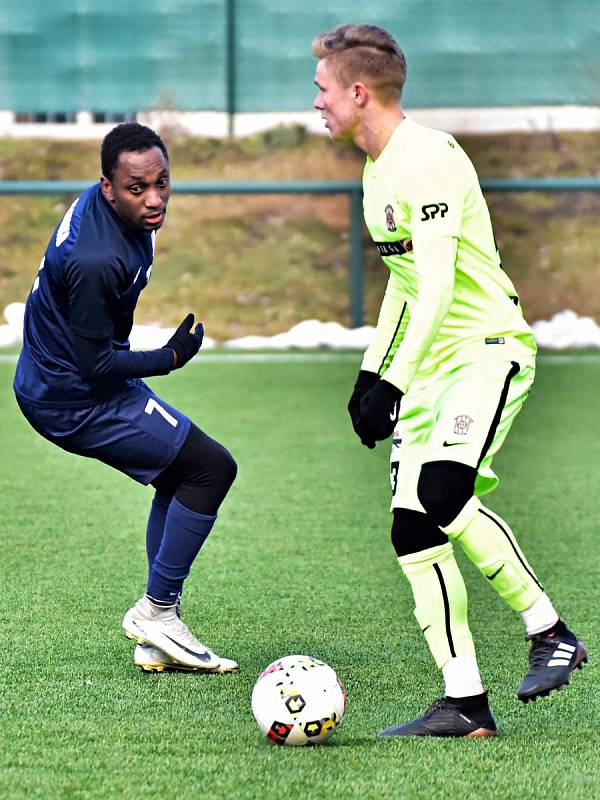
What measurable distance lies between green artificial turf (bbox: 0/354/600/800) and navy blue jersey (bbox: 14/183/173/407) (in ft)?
3.10

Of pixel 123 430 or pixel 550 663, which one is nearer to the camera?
pixel 550 663

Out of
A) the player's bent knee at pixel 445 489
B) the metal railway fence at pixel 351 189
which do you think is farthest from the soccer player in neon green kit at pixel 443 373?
the metal railway fence at pixel 351 189

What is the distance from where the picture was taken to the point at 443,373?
429 cm

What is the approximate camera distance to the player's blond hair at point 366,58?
164 inches

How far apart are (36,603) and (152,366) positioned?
1430 millimetres

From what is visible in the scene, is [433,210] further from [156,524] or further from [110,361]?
[156,524]

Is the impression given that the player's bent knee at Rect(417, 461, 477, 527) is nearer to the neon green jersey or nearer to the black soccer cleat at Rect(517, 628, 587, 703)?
the neon green jersey

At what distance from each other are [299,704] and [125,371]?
50.3 inches

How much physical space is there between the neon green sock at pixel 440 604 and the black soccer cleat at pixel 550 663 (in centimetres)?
19

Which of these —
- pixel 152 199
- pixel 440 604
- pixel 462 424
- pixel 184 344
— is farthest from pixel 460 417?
pixel 152 199

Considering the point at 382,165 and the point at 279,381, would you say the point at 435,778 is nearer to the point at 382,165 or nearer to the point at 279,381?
the point at 382,165

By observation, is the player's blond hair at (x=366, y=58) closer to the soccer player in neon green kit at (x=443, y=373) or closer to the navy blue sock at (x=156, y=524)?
the soccer player in neon green kit at (x=443, y=373)

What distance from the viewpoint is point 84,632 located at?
533 cm

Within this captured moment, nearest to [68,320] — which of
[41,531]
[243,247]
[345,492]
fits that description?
[41,531]
